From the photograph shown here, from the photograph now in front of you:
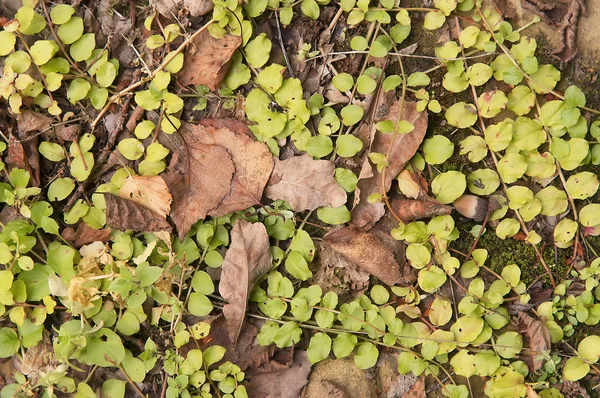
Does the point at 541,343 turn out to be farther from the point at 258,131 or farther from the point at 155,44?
the point at 155,44

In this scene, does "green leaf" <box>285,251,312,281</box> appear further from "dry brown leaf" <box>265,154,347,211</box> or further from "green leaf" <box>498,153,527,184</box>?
"green leaf" <box>498,153,527,184</box>

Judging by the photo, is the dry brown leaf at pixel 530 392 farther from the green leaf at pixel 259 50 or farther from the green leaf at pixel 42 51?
the green leaf at pixel 42 51

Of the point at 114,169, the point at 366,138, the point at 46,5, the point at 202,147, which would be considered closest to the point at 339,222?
the point at 366,138

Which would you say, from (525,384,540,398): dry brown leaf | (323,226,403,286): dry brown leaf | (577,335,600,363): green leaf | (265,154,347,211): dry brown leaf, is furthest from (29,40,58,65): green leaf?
(577,335,600,363): green leaf

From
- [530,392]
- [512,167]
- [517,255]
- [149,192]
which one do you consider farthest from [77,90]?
[530,392]

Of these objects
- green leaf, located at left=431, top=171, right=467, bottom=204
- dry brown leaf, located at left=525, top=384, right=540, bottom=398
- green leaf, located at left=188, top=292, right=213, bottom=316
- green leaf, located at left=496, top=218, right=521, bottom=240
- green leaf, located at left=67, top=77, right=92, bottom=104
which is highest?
green leaf, located at left=67, top=77, right=92, bottom=104

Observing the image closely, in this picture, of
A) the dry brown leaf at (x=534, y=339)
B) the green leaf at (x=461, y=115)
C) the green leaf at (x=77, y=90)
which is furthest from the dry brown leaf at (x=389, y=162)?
the green leaf at (x=77, y=90)

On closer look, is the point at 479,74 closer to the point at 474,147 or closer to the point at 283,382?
the point at 474,147
